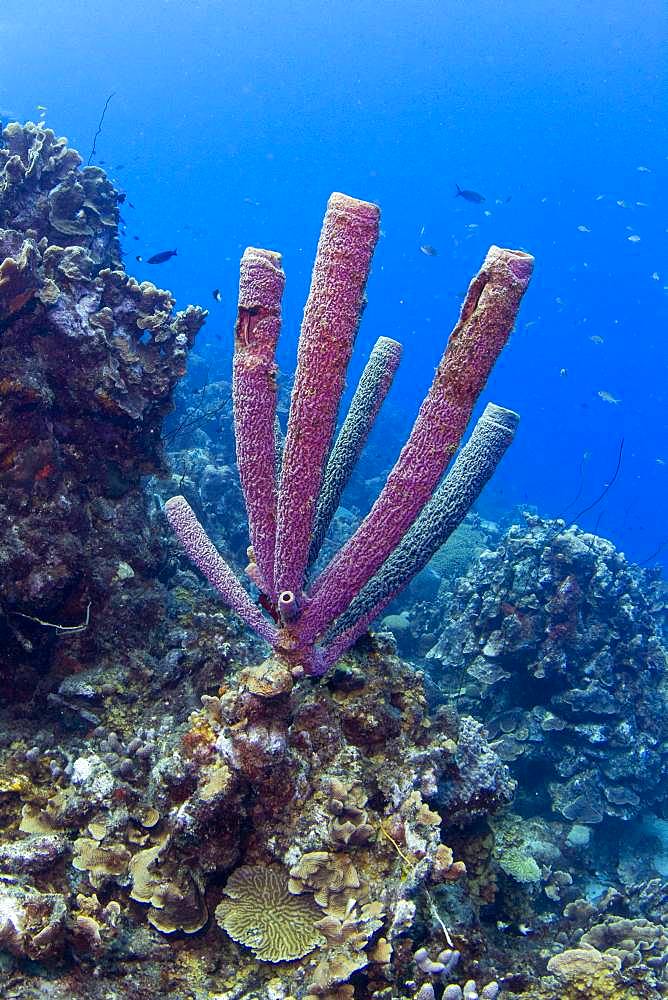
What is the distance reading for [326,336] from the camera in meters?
2.37

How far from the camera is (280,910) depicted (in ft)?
7.88

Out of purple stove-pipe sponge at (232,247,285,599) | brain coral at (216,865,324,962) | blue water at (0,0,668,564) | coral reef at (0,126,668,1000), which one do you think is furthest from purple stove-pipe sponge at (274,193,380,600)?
blue water at (0,0,668,564)

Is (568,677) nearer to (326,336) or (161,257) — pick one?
(326,336)

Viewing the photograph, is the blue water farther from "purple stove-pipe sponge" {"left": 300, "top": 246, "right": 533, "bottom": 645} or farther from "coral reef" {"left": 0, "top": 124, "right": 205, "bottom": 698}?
"purple stove-pipe sponge" {"left": 300, "top": 246, "right": 533, "bottom": 645}

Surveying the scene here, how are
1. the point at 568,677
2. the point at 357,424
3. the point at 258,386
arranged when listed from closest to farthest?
the point at 258,386, the point at 357,424, the point at 568,677

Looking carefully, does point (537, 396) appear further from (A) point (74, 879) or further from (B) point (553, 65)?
(A) point (74, 879)

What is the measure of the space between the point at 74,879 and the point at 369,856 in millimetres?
1329

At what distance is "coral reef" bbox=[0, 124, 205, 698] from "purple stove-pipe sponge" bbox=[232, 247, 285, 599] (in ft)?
5.06

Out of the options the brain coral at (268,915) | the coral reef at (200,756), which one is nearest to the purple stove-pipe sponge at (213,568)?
the coral reef at (200,756)

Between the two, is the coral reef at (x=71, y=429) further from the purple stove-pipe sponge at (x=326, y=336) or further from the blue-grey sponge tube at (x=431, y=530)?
the purple stove-pipe sponge at (x=326, y=336)

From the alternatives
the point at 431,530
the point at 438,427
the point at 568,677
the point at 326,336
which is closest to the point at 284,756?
the point at 431,530

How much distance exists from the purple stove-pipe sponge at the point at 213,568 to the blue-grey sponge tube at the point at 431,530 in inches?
17.4

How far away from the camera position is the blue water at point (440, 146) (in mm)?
74750

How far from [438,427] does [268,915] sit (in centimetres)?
226
